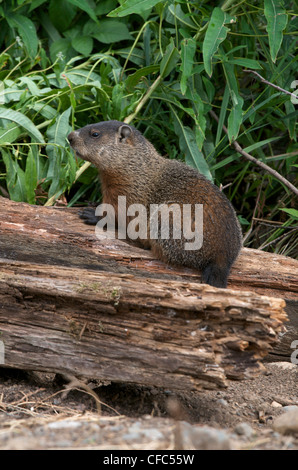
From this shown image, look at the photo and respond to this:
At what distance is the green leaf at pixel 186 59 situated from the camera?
544 centimetres

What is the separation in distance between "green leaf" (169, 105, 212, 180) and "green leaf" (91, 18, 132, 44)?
1237 mm

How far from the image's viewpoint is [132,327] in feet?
11.9

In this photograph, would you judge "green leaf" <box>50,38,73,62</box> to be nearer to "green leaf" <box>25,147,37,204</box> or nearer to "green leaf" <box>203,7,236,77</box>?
"green leaf" <box>25,147,37,204</box>

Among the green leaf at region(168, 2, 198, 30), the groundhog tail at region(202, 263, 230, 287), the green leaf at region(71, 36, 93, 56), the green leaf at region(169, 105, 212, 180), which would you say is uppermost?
the green leaf at region(168, 2, 198, 30)

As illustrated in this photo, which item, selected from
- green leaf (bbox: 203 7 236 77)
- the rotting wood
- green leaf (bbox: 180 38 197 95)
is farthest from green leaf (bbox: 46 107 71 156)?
the rotting wood

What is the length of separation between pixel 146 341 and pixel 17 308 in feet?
3.11

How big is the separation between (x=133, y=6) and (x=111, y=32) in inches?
60.4

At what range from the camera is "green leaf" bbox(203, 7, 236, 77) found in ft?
17.0

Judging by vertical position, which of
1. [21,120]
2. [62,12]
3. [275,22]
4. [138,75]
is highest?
[62,12]

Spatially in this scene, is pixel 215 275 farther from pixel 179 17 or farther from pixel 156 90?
pixel 179 17

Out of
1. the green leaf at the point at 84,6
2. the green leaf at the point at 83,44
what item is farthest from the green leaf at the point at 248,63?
the green leaf at the point at 83,44

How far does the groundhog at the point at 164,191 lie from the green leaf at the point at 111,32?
1.55 m

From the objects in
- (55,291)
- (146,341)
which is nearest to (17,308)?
(55,291)

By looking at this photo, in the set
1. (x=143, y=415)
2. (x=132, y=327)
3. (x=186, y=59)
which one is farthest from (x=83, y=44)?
(x=143, y=415)
